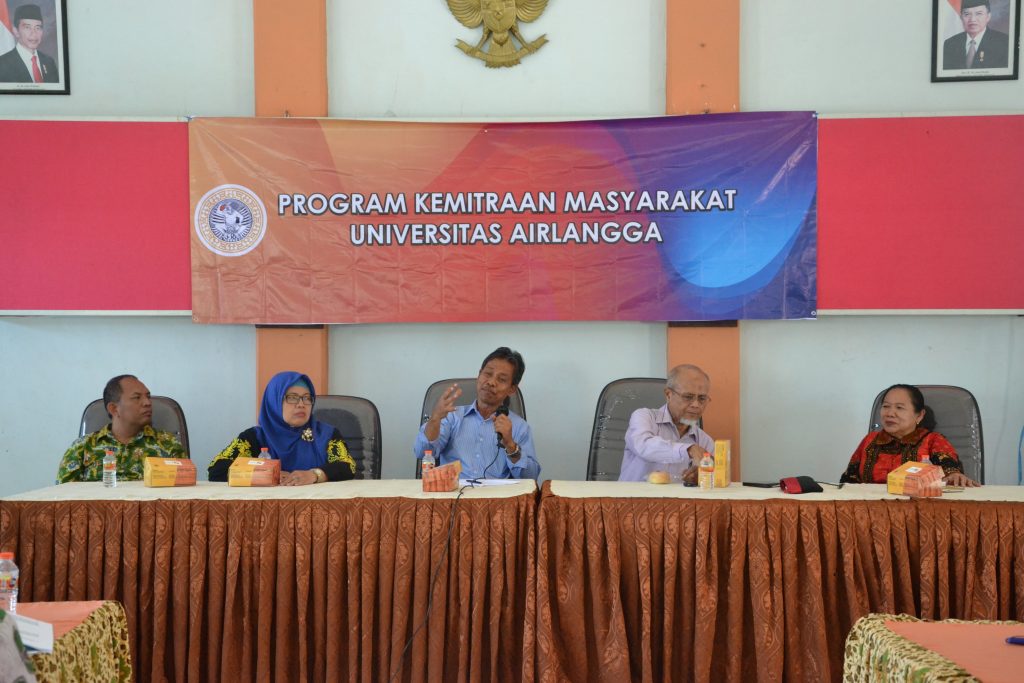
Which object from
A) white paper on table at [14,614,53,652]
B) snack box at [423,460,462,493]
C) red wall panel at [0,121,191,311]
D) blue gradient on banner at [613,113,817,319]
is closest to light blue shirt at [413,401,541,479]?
snack box at [423,460,462,493]

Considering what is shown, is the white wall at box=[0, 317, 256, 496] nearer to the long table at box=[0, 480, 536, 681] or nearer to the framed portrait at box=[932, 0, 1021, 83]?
the long table at box=[0, 480, 536, 681]

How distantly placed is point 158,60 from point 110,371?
4.80 feet

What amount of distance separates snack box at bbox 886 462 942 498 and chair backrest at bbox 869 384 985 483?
28.1 inches

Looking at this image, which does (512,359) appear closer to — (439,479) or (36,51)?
(439,479)

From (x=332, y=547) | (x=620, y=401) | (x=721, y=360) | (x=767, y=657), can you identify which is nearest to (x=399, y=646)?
(x=332, y=547)

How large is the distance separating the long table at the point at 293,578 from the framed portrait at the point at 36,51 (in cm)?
249

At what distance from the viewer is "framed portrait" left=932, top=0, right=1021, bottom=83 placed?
4.22m

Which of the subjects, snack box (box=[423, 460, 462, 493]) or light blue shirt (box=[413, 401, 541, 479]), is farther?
light blue shirt (box=[413, 401, 541, 479])

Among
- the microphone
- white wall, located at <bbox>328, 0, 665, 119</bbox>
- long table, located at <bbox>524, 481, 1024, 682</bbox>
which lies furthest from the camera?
white wall, located at <bbox>328, 0, 665, 119</bbox>

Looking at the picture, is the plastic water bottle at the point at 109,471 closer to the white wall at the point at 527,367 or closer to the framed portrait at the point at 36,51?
the white wall at the point at 527,367

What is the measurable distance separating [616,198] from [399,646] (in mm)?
2342

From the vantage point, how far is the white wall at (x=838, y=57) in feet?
14.1

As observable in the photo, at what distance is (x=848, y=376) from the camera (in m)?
4.36

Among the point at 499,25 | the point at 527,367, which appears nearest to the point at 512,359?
the point at 527,367
